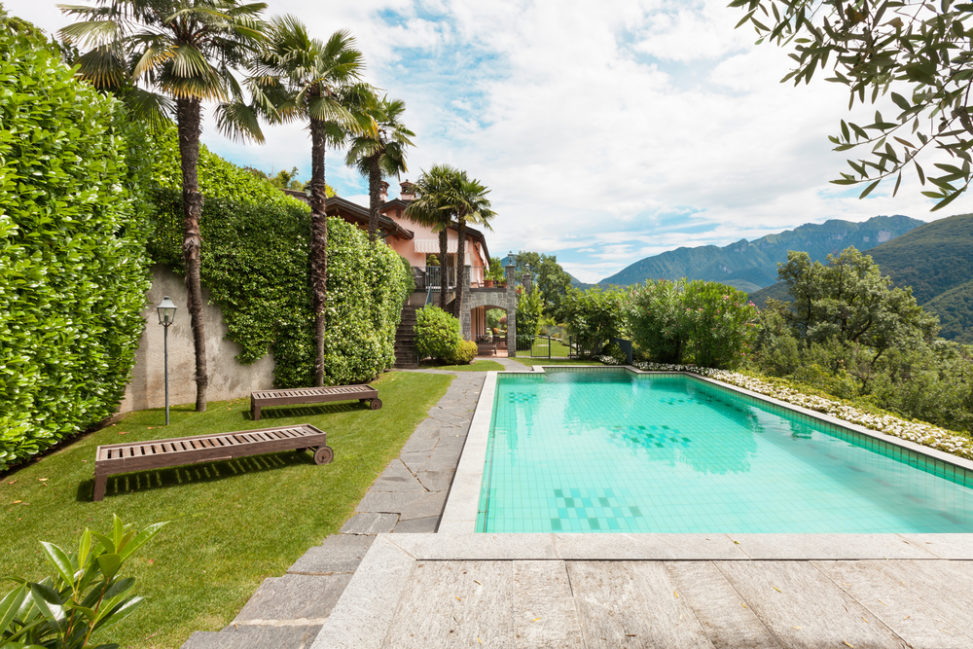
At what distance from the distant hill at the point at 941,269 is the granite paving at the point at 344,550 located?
2656 inches

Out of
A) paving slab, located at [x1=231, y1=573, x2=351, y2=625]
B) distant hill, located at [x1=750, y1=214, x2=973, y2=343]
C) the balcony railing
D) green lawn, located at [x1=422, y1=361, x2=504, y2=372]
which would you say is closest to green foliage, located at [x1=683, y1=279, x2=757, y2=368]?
green lawn, located at [x1=422, y1=361, x2=504, y2=372]

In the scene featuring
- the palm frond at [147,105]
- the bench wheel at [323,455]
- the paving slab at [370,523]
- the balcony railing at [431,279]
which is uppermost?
the palm frond at [147,105]

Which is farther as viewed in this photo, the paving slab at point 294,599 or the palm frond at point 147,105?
the palm frond at point 147,105

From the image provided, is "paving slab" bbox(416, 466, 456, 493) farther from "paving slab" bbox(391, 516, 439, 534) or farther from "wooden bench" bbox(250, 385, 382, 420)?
"wooden bench" bbox(250, 385, 382, 420)

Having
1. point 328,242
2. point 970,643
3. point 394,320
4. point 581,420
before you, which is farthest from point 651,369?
point 970,643

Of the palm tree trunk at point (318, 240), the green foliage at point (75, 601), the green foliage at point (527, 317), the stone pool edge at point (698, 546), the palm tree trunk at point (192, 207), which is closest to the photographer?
the green foliage at point (75, 601)

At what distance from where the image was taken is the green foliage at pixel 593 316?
19938mm

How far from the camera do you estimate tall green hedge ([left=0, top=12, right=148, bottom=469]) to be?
4.88m

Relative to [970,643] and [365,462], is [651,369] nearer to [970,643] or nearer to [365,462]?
[365,462]

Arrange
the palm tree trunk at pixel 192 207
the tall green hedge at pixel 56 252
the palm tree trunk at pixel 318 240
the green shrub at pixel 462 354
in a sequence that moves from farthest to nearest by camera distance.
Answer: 1. the green shrub at pixel 462 354
2. the palm tree trunk at pixel 318 240
3. the palm tree trunk at pixel 192 207
4. the tall green hedge at pixel 56 252

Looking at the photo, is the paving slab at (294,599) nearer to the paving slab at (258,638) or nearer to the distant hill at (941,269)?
the paving slab at (258,638)

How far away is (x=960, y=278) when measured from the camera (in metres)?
67.4

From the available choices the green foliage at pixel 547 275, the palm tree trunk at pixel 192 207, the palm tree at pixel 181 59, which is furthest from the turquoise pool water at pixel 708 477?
the green foliage at pixel 547 275

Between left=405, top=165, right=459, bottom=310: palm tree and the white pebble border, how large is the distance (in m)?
13.3
